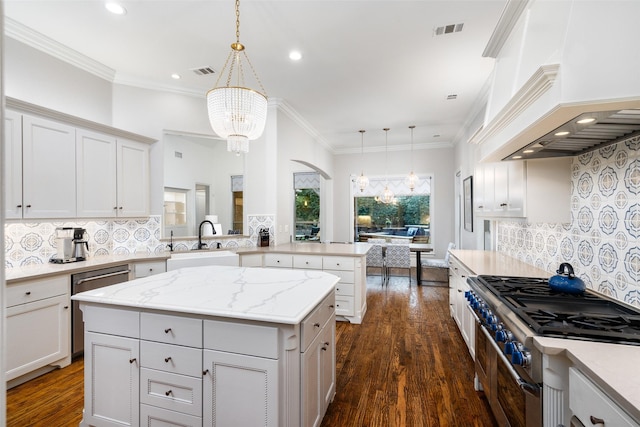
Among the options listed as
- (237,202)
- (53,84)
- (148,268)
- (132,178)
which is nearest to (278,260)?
(237,202)

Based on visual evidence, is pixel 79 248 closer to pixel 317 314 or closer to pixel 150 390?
pixel 150 390

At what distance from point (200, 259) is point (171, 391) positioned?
2174 mm

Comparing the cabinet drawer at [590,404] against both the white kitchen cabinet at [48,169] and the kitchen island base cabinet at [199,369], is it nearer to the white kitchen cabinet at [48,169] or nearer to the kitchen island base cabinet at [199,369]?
the kitchen island base cabinet at [199,369]

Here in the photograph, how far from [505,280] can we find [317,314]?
1.45 metres

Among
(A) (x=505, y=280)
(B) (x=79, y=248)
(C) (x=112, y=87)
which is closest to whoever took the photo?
(A) (x=505, y=280)

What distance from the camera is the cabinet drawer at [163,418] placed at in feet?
5.12

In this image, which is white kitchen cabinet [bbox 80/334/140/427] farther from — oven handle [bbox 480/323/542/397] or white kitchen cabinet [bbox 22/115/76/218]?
oven handle [bbox 480/323/542/397]

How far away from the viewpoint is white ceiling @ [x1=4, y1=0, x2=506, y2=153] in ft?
8.13

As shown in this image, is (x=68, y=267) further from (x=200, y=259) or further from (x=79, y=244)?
(x=200, y=259)

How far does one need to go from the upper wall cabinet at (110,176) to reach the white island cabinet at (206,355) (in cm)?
185

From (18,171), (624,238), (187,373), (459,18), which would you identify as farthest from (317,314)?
(18,171)

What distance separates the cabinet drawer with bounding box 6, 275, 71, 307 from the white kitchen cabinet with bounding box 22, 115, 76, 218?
0.62 meters

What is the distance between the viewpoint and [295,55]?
3209 millimetres

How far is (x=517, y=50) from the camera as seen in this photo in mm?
1836
